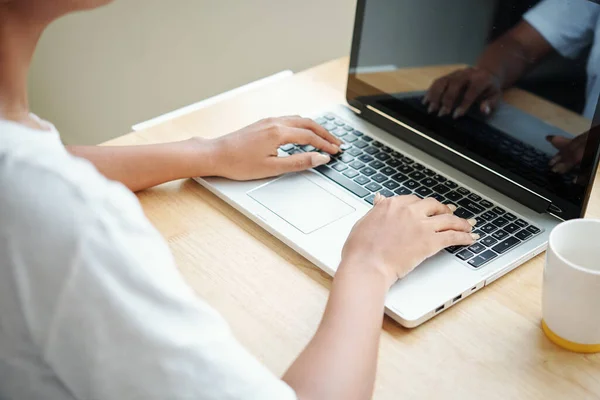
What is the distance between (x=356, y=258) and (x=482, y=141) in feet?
0.98

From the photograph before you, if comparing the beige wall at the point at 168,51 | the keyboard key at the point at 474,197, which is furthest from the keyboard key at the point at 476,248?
the beige wall at the point at 168,51

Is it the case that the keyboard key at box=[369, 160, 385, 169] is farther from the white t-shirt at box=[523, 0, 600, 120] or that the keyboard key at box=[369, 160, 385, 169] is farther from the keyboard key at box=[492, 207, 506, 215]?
the white t-shirt at box=[523, 0, 600, 120]

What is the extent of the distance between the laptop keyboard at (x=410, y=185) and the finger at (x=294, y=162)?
2cm

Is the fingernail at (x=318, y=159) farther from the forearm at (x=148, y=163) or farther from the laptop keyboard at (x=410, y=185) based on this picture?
the forearm at (x=148, y=163)

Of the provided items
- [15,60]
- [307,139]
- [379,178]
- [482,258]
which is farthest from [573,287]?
[15,60]

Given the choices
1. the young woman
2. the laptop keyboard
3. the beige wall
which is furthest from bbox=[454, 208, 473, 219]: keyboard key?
the beige wall

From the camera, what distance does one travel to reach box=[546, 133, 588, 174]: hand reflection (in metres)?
0.85

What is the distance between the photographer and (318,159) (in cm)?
100

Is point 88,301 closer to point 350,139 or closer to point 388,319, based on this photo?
point 388,319

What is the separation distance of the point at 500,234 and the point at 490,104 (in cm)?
18

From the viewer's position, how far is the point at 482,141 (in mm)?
979

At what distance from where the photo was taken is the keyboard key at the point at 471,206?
929 mm

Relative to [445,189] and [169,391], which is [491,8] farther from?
[169,391]

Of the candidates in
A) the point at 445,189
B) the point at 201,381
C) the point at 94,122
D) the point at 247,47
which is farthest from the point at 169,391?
the point at 94,122
